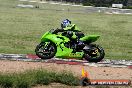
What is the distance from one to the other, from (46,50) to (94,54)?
2.16 meters

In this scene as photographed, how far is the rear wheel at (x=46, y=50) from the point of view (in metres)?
16.2

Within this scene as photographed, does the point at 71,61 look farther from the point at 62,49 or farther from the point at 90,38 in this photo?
the point at 90,38

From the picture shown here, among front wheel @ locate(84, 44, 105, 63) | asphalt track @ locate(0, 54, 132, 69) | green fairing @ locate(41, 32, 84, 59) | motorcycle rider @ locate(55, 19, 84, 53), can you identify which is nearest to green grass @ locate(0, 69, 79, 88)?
green fairing @ locate(41, 32, 84, 59)

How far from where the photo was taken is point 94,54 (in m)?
16.1

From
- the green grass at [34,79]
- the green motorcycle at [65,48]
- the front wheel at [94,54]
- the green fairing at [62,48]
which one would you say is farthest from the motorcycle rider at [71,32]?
the green grass at [34,79]

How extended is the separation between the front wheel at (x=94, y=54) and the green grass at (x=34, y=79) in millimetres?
1991

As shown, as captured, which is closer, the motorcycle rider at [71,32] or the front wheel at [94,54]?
the front wheel at [94,54]

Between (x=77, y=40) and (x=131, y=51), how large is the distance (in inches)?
329

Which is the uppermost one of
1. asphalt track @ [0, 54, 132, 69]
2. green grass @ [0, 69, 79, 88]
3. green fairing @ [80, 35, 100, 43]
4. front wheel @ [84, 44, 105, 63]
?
green fairing @ [80, 35, 100, 43]

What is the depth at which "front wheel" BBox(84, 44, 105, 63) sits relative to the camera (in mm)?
15914

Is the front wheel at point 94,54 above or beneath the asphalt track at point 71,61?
above

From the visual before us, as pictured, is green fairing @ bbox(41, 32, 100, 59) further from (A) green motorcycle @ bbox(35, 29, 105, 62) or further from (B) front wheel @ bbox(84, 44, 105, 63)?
(B) front wheel @ bbox(84, 44, 105, 63)

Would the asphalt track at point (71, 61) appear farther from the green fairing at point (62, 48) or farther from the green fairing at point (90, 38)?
the green fairing at point (90, 38)

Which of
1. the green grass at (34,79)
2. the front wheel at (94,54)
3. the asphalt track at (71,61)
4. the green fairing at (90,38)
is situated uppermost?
the green fairing at (90,38)
